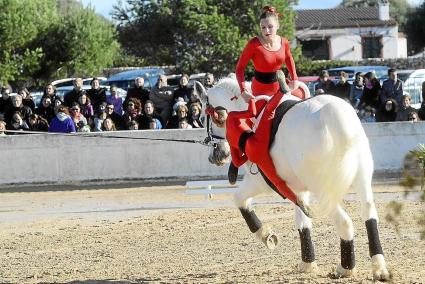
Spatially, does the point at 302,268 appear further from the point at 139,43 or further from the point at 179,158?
the point at 139,43

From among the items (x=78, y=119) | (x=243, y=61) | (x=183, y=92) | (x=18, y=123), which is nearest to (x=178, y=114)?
(x=183, y=92)

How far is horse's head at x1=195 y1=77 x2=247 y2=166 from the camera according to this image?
952 centimetres

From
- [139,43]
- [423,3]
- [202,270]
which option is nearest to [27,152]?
[202,270]

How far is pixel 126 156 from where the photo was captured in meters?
18.0

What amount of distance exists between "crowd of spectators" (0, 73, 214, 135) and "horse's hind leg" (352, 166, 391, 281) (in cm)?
1038

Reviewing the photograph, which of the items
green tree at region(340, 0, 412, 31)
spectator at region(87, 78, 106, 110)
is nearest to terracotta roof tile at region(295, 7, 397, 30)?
green tree at region(340, 0, 412, 31)

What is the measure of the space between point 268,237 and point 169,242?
233 centimetres

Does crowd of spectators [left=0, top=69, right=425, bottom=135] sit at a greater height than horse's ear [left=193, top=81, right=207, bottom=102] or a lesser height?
lesser

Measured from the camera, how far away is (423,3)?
233 ft

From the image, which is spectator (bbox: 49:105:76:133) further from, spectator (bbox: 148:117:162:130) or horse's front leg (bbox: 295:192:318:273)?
horse's front leg (bbox: 295:192:318:273)

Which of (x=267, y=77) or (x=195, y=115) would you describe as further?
(x=195, y=115)

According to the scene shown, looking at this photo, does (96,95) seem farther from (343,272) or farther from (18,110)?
(343,272)

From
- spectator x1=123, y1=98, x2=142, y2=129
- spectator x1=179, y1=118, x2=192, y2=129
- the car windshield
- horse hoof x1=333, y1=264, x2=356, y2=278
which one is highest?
spectator x1=123, y1=98, x2=142, y2=129

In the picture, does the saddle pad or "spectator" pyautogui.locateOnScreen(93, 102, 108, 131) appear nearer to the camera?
the saddle pad
